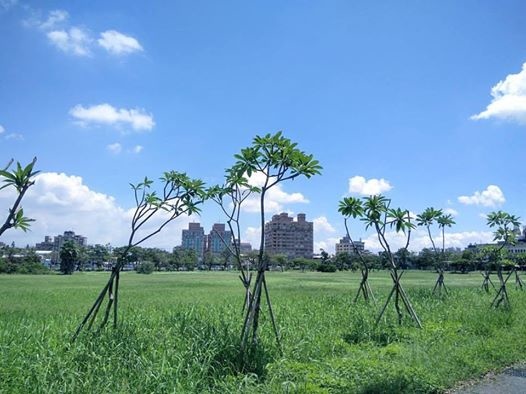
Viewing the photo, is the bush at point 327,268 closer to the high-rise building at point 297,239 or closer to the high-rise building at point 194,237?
the high-rise building at point 297,239

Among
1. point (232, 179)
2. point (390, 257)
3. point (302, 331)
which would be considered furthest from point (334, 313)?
point (232, 179)

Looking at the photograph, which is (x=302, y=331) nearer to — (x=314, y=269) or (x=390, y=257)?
(x=390, y=257)

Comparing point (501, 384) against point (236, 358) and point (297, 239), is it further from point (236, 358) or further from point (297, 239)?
point (297, 239)

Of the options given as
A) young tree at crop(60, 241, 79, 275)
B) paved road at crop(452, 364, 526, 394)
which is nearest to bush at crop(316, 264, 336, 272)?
young tree at crop(60, 241, 79, 275)

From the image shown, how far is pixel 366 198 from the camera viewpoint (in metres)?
12.4

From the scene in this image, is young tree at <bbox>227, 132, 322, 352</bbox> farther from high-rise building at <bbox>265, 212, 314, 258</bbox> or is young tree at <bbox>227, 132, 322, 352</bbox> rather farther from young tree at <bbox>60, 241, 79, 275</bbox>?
high-rise building at <bbox>265, 212, 314, 258</bbox>

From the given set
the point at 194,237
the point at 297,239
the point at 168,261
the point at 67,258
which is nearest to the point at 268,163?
the point at 67,258

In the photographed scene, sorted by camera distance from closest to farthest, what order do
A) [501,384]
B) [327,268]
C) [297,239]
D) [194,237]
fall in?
[501,384] → [327,268] → [297,239] → [194,237]

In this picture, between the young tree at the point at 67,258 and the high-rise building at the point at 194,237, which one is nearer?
the young tree at the point at 67,258

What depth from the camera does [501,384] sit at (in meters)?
6.29

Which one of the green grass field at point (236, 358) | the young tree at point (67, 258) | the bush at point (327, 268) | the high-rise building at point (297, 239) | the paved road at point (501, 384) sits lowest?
the bush at point (327, 268)

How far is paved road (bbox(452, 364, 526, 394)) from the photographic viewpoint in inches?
234

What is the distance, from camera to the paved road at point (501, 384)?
594 centimetres

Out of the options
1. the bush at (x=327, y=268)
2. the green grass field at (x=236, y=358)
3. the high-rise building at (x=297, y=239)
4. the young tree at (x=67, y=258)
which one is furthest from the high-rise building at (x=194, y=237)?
the green grass field at (x=236, y=358)
